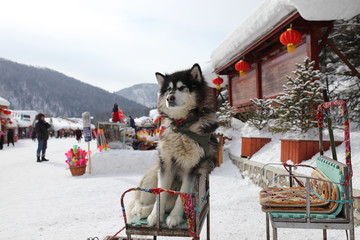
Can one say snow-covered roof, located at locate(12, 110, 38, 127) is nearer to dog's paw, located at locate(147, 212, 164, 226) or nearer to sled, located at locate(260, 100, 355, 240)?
dog's paw, located at locate(147, 212, 164, 226)

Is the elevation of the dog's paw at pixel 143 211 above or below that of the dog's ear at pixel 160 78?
below

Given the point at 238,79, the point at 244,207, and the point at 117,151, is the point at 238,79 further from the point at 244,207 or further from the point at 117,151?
the point at 244,207

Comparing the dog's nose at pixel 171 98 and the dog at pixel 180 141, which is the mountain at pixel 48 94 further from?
the dog's nose at pixel 171 98

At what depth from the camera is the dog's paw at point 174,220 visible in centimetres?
169

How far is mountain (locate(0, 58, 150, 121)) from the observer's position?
138 meters

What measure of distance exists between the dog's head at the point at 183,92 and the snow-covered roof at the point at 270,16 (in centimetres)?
394

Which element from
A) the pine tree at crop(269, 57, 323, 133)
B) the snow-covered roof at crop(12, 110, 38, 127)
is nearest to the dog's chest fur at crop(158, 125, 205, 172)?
the pine tree at crop(269, 57, 323, 133)

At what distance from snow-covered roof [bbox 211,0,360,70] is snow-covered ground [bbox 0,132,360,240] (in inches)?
124

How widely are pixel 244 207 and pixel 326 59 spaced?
625 centimetres

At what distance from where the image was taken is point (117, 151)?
771 cm

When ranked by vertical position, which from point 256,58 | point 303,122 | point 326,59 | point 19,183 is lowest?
point 19,183

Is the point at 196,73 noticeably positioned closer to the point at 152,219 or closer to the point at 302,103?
the point at 152,219

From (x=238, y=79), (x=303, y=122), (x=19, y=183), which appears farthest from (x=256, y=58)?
(x=19, y=183)

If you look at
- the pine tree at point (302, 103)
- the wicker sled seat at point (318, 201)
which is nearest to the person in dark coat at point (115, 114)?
the pine tree at point (302, 103)
